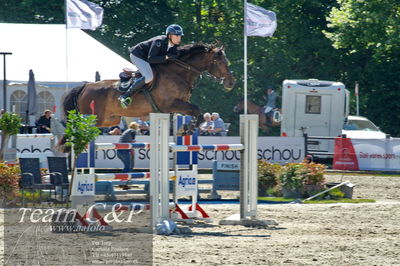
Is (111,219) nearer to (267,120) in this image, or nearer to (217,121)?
(217,121)

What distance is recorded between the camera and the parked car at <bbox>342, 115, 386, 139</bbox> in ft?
87.7

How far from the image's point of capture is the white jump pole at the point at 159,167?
402 inches

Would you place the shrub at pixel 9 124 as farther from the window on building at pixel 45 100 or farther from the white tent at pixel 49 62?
the window on building at pixel 45 100

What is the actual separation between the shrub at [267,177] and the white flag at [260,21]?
8.95 ft

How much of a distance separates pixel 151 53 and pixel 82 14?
500 centimetres

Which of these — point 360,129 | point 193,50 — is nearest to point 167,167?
point 193,50

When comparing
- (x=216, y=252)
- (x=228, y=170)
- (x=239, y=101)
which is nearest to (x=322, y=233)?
(x=216, y=252)

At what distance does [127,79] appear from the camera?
1552 centimetres

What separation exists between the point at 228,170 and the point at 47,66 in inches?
446

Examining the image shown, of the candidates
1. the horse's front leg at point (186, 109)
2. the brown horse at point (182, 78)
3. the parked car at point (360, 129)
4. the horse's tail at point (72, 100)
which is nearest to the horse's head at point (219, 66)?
the brown horse at point (182, 78)

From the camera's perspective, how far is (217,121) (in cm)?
2434

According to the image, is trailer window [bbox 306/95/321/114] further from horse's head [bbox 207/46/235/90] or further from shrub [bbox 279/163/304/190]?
horse's head [bbox 207/46/235/90]

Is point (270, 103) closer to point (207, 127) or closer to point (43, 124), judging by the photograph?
point (207, 127)

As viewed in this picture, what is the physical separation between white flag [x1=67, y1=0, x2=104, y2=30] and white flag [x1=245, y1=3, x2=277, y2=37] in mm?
5067
